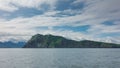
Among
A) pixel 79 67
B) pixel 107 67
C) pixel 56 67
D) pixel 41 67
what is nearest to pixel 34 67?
pixel 41 67

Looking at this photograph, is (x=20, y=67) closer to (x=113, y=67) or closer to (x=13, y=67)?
(x=13, y=67)

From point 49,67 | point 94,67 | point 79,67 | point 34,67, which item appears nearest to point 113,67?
point 94,67

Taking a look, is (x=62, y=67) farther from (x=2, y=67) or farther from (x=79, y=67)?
(x=2, y=67)

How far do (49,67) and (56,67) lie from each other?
107 inches

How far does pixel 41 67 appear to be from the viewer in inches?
2635

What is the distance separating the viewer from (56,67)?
65562 mm

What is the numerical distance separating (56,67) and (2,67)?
2063 cm

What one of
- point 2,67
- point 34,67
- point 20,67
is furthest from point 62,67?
point 2,67

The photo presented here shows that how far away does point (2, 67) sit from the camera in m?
68.1

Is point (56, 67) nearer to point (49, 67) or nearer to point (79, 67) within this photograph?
point (49, 67)

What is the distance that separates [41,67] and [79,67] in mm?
14065

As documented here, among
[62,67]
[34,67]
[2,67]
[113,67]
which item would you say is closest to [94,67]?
[113,67]

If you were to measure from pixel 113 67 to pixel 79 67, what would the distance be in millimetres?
12197

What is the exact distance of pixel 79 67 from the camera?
64.9 m
